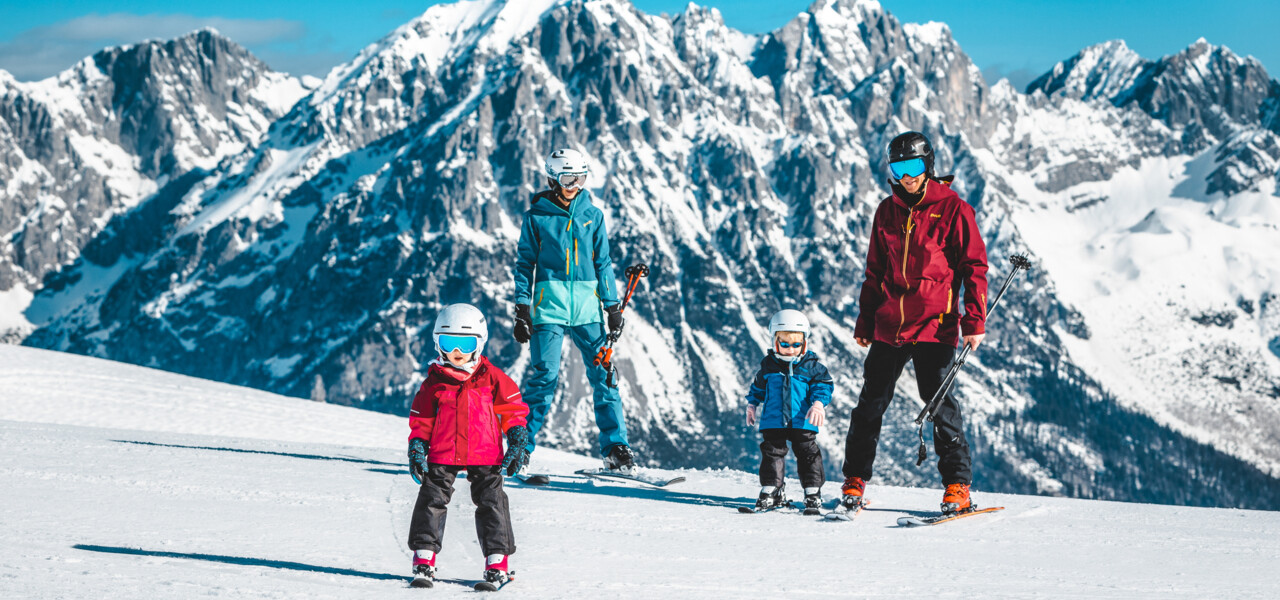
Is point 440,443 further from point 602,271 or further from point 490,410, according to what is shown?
point 602,271

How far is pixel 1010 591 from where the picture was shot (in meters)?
6.32

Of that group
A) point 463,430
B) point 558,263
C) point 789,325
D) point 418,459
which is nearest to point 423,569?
point 418,459

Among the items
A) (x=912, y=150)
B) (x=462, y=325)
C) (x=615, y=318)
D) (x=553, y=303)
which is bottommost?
(x=462, y=325)

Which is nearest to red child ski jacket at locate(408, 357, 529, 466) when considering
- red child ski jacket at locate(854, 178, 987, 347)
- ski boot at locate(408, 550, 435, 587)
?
ski boot at locate(408, 550, 435, 587)

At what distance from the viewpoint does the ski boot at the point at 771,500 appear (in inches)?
369

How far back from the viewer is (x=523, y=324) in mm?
10375

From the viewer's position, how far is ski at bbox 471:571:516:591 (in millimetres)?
6000

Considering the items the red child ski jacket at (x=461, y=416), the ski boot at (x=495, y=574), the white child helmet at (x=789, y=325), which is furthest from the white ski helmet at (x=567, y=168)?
the ski boot at (x=495, y=574)

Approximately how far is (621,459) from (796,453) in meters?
2.74

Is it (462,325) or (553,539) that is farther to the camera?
(553,539)

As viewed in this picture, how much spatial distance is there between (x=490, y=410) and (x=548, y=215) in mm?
4533

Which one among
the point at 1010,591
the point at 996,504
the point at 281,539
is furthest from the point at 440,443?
the point at 996,504

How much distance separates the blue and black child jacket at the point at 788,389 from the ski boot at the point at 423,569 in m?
3.79

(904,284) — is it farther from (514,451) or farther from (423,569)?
(423,569)
